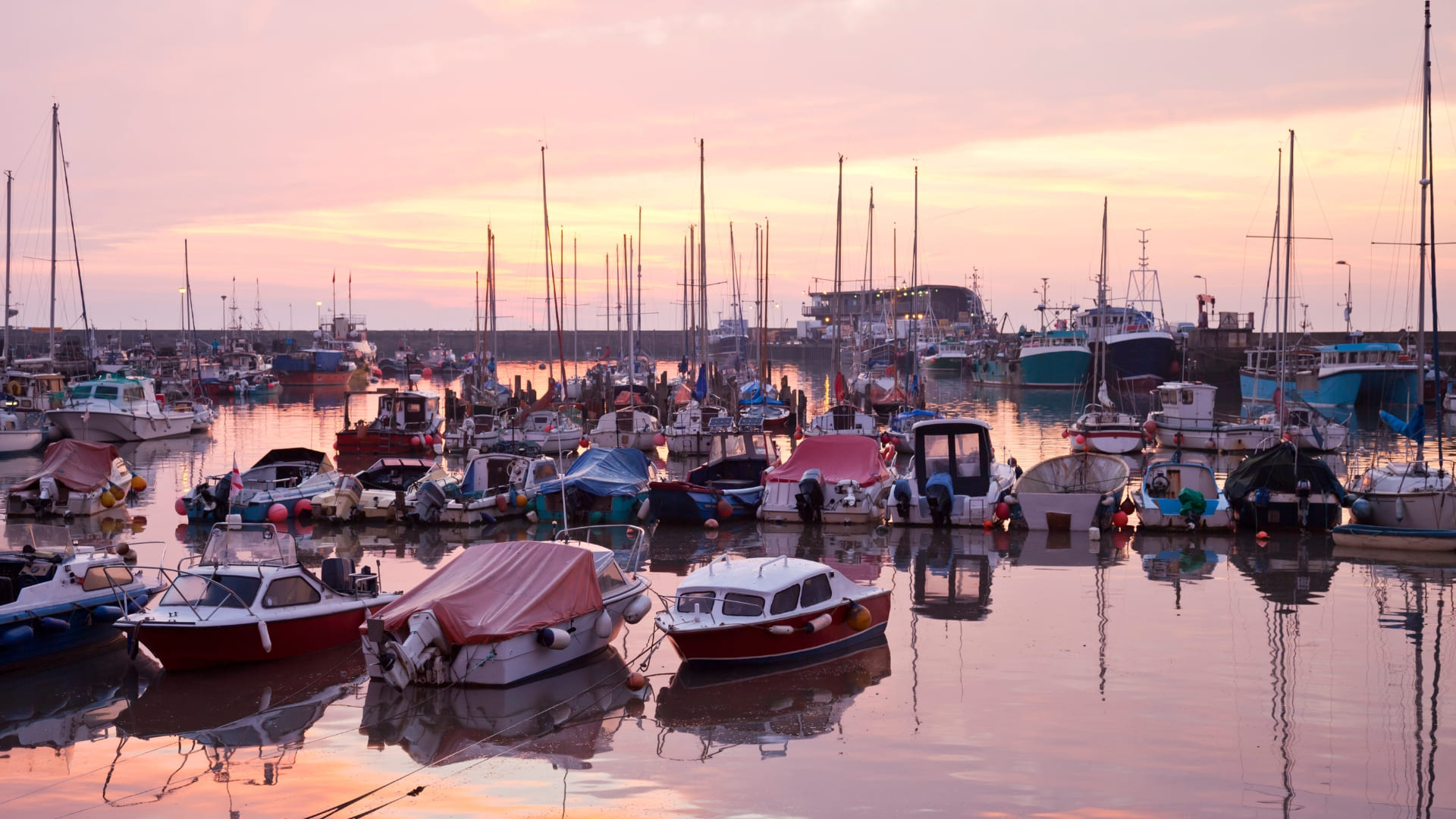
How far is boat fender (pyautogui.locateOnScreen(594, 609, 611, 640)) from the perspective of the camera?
17.8 m

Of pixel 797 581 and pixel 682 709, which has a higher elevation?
pixel 797 581

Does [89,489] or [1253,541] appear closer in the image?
[1253,541]

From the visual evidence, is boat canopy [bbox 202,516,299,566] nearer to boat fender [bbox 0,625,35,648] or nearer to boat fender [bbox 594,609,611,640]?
boat fender [bbox 0,625,35,648]

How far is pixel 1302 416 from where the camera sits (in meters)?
47.0

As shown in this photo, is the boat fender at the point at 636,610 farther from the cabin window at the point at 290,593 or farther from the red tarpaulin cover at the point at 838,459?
the red tarpaulin cover at the point at 838,459

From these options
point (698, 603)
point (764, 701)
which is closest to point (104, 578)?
point (698, 603)

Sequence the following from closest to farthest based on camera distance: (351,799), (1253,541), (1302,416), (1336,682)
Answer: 1. (351,799)
2. (1336,682)
3. (1253,541)
4. (1302,416)

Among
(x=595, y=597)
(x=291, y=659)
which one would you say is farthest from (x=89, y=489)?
(x=595, y=597)

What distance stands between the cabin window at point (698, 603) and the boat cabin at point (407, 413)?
33.5 meters

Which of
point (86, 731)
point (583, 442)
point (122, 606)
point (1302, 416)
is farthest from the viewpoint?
point (583, 442)

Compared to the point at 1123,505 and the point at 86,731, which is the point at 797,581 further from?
the point at 1123,505

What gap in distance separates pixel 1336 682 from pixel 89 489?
94.5 ft

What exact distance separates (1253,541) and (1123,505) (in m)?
3.39

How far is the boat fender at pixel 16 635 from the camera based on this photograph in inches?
665
